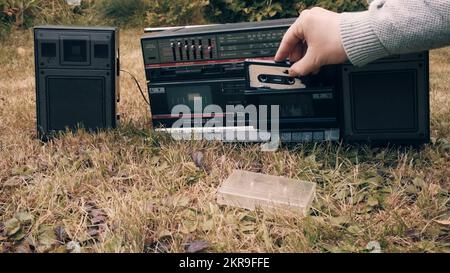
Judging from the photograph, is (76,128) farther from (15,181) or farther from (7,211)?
(7,211)

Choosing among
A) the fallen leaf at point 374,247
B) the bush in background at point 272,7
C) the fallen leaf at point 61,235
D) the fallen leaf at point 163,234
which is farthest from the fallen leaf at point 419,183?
the bush in background at point 272,7

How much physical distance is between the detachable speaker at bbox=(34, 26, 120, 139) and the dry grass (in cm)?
9

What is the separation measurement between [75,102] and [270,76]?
0.86 meters

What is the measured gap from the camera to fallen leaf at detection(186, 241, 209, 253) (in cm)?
152

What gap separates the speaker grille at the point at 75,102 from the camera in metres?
2.42

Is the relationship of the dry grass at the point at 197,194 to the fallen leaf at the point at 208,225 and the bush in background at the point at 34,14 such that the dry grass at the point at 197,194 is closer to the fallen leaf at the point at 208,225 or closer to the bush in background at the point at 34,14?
the fallen leaf at the point at 208,225

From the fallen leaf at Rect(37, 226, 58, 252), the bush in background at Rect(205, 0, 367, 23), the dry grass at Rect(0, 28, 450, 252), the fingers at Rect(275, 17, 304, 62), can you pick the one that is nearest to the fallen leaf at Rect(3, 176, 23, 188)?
the dry grass at Rect(0, 28, 450, 252)

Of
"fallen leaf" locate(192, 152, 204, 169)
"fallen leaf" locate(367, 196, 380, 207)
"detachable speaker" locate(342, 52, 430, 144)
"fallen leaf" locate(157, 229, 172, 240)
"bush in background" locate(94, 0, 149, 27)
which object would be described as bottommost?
"fallen leaf" locate(157, 229, 172, 240)

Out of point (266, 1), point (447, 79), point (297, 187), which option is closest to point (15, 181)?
point (297, 187)

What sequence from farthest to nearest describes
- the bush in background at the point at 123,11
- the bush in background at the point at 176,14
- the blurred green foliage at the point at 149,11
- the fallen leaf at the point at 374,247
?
the bush in background at the point at 123,11 → the bush in background at the point at 176,14 → the blurred green foliage at the point at 149,11 → the fallen leaf at the point at 374,247

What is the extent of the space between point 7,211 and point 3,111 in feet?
4.42

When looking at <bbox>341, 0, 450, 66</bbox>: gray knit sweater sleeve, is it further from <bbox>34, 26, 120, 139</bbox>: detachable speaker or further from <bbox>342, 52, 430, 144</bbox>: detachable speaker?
<bbox>34, 26, 120, 139</bbox>: detachable speaker

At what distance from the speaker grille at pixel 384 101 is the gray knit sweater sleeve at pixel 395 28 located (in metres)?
0.57

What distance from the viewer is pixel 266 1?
5477 millimetres
